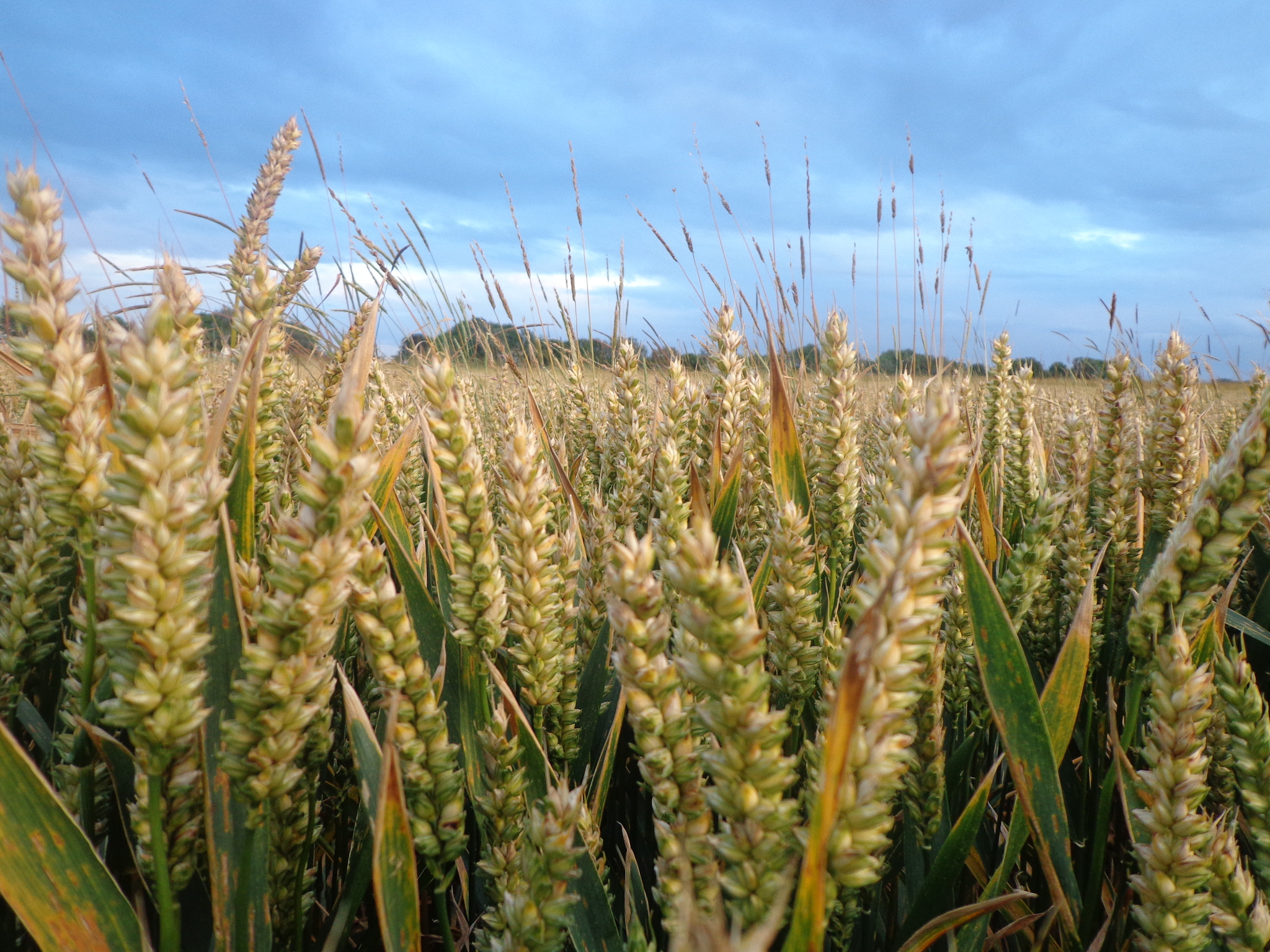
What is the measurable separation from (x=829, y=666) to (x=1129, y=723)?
0.37 m

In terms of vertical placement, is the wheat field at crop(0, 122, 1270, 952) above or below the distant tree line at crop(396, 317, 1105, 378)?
below

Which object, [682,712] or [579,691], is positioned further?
[579,691]

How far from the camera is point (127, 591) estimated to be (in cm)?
50

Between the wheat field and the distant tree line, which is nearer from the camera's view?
the wheat field

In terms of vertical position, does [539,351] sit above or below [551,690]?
above

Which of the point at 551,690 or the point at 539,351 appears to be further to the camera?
the point at 539,351

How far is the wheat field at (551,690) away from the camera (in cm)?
46

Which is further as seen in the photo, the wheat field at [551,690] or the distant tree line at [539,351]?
the distant tree line at [539,351]

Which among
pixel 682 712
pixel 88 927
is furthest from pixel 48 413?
pixel 682 712

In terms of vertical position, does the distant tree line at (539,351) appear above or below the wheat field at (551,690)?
above

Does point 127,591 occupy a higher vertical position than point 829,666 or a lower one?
higher

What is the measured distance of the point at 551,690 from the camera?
78cm

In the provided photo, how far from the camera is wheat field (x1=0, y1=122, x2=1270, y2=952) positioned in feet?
1.52

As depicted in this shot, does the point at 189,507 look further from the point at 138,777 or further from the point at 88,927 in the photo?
the point at 88,927
